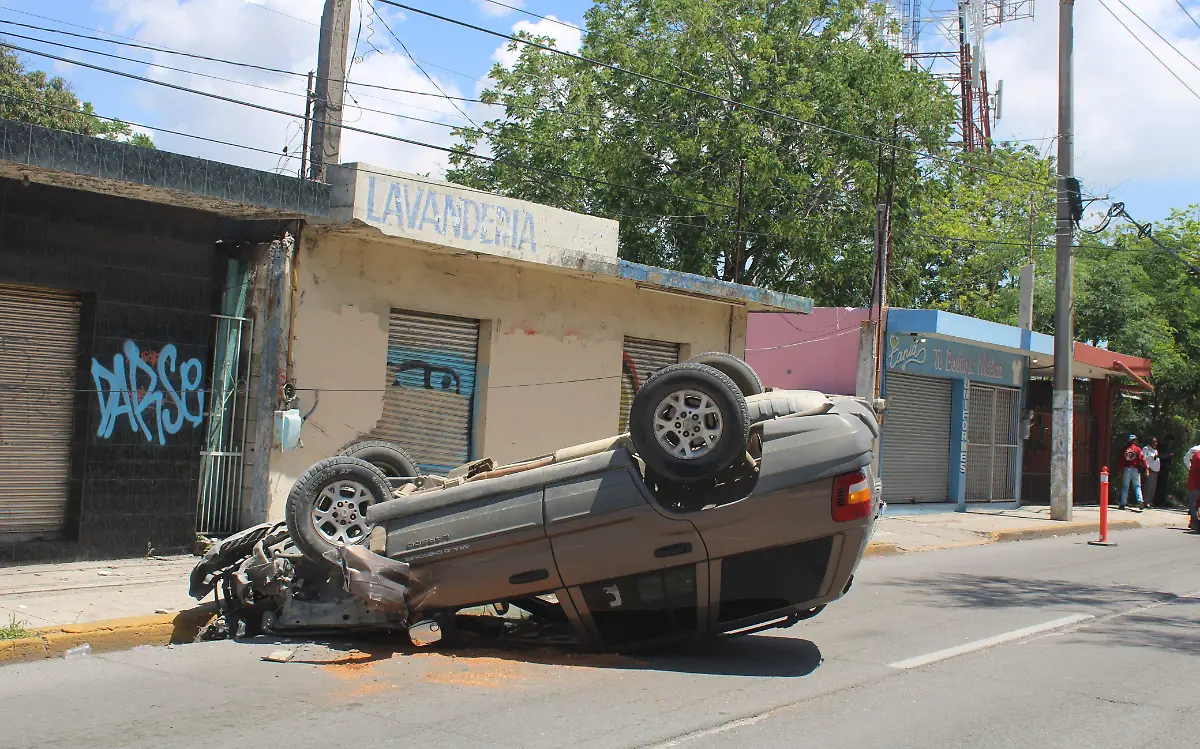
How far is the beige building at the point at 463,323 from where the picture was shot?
11.9 meters

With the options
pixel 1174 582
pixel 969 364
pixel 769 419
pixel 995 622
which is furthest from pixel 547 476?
pixel 969 364

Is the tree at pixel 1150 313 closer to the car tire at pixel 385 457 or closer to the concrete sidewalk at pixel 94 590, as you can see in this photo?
the concrete sidewalk at pixel 94 590

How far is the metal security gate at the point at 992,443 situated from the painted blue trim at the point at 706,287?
7750 millimetres

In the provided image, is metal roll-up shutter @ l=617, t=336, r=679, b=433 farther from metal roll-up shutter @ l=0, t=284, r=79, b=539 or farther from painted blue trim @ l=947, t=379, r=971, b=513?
painted blue trim @ l=947, t=379, r=971, b=513

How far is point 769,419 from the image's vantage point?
721cm

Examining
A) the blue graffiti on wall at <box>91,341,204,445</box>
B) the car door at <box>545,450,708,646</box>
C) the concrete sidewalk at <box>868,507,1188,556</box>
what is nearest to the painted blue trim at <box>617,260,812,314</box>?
the concrete sidewalk at <box>868,507,1188,556</box>

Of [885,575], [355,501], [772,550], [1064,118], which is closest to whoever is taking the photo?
[772,550]

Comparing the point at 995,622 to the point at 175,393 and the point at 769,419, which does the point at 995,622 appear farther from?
the point at 175,393

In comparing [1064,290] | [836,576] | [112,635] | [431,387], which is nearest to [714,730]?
[836,576]

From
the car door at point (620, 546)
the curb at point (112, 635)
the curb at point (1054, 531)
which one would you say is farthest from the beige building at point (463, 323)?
the curb at point (1054, 531)

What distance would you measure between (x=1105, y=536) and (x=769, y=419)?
1345cm

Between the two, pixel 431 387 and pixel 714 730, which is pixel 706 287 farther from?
pixel 714 730

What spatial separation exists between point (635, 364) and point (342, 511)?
9113 mm

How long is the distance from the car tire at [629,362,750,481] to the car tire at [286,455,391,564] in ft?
6.47
